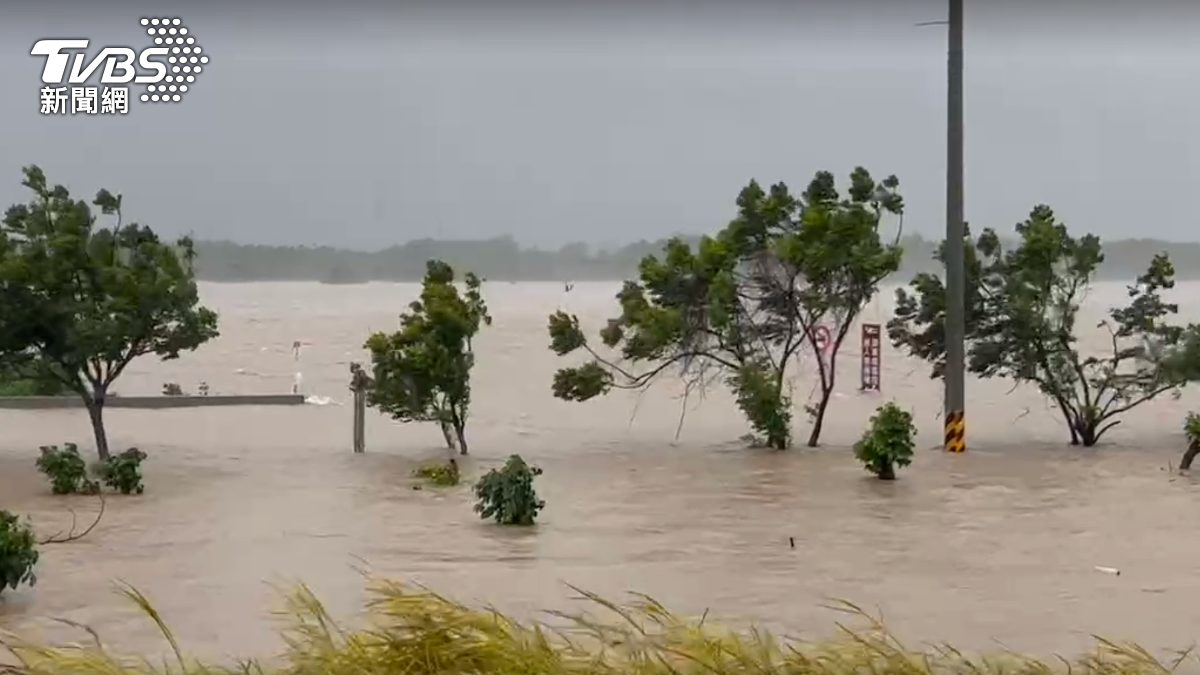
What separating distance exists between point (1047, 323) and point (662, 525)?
6436 millimetres

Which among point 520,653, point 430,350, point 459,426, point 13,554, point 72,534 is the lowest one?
point 72,534

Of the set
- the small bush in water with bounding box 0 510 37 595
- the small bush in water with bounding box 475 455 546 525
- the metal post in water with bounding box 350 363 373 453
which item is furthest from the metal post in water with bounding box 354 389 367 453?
the small bush in water with bounding box 0 510 37 595

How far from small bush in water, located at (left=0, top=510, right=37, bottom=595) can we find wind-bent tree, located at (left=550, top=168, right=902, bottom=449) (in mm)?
7821

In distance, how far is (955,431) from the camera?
45.4 feet

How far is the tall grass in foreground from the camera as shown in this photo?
11.9 feet

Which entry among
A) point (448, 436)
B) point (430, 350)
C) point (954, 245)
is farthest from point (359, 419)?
point (954, 245)

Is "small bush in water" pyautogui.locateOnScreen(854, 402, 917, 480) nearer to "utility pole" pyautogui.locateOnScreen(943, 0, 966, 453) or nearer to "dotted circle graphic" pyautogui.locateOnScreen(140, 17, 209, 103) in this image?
"utility pole" pyautogui.locateOnScreen(943, 0, 966, 453)

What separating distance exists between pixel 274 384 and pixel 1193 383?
13587 mm

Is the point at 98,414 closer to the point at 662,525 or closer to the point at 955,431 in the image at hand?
the point at 662,525

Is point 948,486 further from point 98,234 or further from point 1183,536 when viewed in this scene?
point 98,234

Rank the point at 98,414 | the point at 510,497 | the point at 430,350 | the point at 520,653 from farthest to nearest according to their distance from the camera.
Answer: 1. the point at 430,350
2. the point at 98,414
3. the point at 510,497
4. the point at 520,653

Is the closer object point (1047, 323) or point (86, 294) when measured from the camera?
point (86, 294)

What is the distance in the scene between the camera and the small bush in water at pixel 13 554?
6.39m

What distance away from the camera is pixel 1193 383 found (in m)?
14.2
